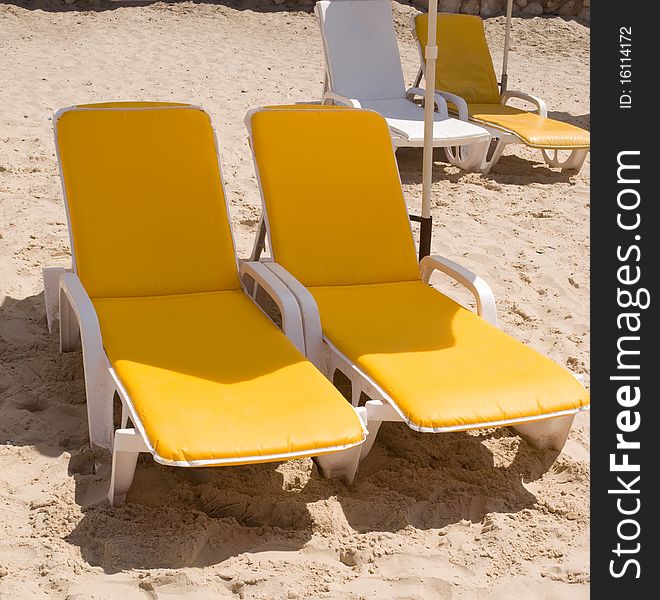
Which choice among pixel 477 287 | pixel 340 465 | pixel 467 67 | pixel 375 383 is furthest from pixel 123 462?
pixel 467 67

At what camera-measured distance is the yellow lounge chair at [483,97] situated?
6879mm

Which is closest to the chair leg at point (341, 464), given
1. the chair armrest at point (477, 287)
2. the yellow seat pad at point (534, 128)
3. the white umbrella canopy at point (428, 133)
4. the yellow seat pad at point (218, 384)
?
the yellow seat pad at point (218, 384)

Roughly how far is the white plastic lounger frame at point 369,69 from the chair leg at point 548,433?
375 cm

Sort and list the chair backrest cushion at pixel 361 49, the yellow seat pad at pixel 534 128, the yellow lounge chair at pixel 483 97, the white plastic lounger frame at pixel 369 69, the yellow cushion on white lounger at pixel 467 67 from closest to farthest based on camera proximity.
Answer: the yellow seat pad at pixel 534 128 → the yellow lounge chair at pixel 483 97 → the white plastic lounger frame at pixel 369 69 → the chair backrest cushion at pixel 361 49 → the yellow cushion on white lounger at pixel 467 67

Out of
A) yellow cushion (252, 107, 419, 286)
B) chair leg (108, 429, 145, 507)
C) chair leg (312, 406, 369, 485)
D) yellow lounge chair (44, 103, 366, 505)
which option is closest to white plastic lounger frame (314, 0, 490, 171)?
yellow cushion (252, 107, 419, 286)

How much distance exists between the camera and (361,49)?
24.7 ft

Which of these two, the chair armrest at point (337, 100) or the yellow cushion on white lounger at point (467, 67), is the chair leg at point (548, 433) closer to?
the chair armrest at point (337, 100)

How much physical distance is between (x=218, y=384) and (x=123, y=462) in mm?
386

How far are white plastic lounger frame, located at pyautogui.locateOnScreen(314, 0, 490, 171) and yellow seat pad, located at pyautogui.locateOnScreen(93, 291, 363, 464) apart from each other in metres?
3.71

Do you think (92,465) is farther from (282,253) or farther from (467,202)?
(467,202)
